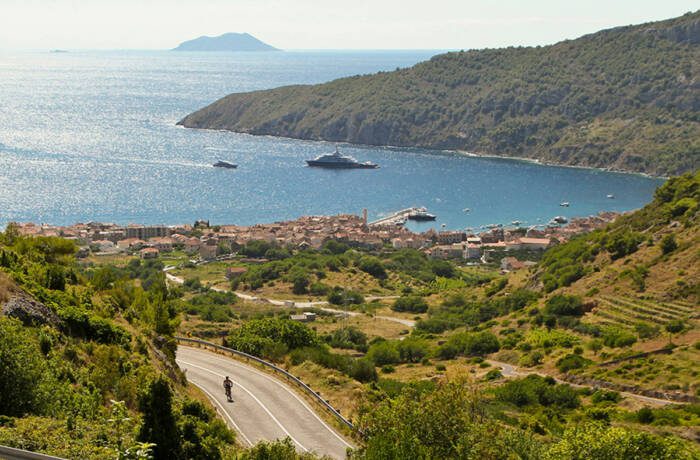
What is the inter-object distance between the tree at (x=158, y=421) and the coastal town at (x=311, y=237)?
69.2 meters

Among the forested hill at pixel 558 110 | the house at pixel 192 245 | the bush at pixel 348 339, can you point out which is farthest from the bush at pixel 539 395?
the forested hill at pixel 558 110

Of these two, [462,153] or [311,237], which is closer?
[311,237]

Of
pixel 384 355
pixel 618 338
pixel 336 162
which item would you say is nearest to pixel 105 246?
pixel 384 355

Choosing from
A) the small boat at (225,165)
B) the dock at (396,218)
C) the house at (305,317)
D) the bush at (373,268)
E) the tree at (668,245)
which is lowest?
the dock at (396,218)

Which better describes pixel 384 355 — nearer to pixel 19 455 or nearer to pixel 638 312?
pixel 638 312

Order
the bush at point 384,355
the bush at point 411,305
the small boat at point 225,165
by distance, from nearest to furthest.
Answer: the bush at point 384,355, the bush at point 411,305, the small boat at point 225,165

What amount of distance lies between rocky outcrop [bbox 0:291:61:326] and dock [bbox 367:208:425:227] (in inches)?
3418

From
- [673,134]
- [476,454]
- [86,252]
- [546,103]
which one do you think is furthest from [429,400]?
[546,103]

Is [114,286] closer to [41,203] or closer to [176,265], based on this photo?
[176,265]


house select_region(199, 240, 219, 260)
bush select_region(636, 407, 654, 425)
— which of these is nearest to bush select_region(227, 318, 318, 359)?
bush select_region(636, 407, 654, 425)

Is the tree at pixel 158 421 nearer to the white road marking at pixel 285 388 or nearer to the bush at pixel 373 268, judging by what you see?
the white road marking at pixel 285 388

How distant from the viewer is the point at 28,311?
19.5m

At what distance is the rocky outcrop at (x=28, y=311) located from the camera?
62.4 ft

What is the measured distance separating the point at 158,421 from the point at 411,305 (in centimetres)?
4716
